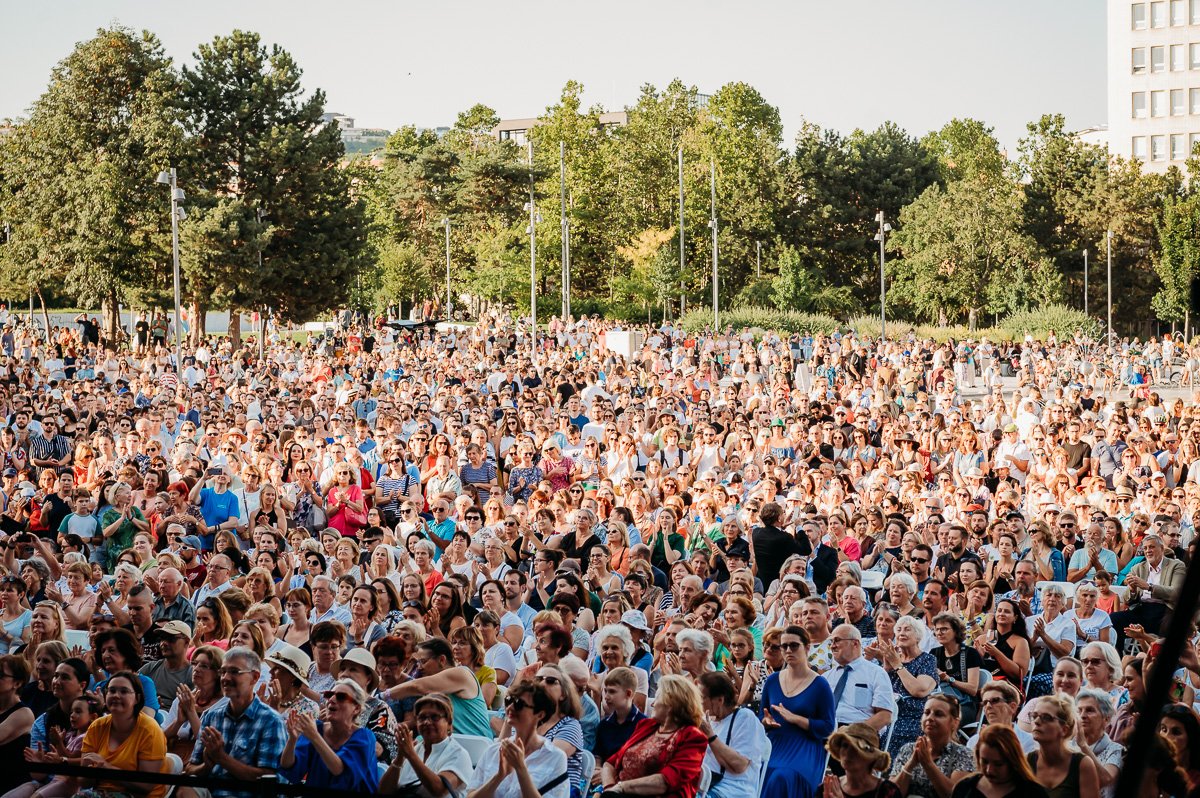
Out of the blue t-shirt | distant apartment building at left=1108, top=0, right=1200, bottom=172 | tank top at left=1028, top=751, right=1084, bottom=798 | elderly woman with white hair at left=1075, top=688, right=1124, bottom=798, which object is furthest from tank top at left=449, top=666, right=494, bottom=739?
distant apartment building at left=1108, top=0, right=1200, bottom=172

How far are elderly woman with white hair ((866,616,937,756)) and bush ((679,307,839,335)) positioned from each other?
41.1 meters

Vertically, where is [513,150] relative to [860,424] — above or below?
above

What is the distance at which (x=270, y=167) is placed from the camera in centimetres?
4316

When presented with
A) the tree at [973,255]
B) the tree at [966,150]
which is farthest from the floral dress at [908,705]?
the tree at [966,150]

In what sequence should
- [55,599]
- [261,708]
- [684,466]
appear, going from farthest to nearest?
[684,466], [55,599], [261,708]

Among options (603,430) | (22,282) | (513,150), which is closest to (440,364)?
(603,430)

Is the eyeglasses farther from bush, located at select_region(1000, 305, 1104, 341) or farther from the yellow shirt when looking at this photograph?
bush, located at select_region(1000, 305, 1104, 341)

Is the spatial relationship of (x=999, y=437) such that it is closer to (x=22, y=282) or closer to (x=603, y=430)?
(x=603, y=430)

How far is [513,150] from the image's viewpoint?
229 ft

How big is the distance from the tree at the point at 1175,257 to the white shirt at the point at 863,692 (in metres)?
60.4

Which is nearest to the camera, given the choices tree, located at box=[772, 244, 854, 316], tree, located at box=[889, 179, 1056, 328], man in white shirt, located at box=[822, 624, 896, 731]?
man in white shirt, located at box=[822, 624, 896, 731]

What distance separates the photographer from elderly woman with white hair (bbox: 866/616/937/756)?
259 inches

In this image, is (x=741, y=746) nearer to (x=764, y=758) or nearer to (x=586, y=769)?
(x=764, y=758)

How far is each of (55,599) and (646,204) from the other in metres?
54.4
